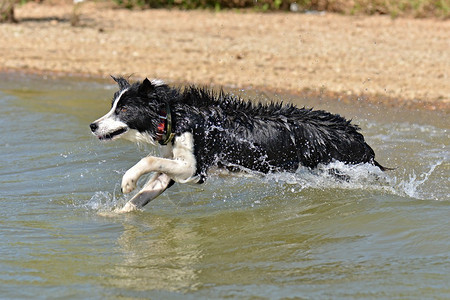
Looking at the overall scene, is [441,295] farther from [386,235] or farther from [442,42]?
[442,42]

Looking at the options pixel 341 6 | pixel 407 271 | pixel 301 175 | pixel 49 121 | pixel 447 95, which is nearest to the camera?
pixel 407 271

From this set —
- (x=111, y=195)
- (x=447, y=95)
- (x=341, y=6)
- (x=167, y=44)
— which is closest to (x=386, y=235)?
(x=111, y=195)

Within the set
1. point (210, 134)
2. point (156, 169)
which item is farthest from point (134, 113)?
point (210, 134)

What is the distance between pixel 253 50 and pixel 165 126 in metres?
7.66

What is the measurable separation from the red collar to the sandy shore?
545cm

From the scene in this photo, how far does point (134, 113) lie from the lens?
6.30 metres

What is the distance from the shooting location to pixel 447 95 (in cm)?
1099

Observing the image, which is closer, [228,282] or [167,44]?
[228,282]

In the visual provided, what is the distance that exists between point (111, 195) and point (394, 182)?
2693mm

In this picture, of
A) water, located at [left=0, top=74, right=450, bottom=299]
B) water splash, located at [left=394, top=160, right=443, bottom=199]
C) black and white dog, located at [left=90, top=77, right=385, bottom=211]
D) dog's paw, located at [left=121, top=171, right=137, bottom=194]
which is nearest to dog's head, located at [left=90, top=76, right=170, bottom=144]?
black and white dog, located at [left=90, top=77, right=385, bottom=211]

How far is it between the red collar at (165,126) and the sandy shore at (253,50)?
17.9 ft

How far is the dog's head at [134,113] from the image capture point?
20.7 ft

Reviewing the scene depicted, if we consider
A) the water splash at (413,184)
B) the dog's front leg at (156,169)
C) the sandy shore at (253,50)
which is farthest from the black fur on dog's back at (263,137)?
the sandy shore at (253,50)

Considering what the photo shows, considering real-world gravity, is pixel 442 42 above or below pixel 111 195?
above
